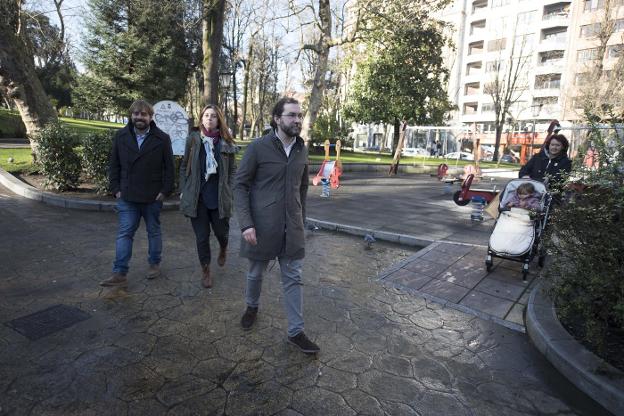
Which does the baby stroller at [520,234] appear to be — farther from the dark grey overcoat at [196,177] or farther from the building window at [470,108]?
the building window at [470,108]

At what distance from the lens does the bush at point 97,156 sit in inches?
320

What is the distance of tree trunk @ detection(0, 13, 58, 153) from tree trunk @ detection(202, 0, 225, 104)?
4185 mm

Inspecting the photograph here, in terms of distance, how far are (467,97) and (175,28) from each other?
46.6 m

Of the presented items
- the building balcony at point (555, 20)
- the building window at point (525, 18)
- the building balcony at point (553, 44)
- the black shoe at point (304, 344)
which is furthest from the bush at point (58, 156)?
the building window at point (525, 18)

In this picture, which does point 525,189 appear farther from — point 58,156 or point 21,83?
point 21,83

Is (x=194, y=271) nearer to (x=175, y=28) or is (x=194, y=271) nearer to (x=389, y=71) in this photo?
(x=175, y=28)

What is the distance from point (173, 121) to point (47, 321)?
6309 mm

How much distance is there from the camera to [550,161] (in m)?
5.61

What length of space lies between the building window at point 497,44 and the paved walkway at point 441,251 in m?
50.1

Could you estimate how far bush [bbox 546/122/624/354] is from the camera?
2875 millimetres

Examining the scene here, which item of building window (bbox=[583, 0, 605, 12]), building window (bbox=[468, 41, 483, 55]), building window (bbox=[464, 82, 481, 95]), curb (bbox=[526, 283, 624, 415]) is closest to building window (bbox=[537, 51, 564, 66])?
building window (bbox=[583, 0, 605, 12])

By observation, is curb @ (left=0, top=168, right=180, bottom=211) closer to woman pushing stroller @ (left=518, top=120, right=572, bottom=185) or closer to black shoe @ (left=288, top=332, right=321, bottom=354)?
black shoe @ (left=288, top=332, right=321, bottom=354)

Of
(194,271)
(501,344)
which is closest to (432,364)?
(501,344)

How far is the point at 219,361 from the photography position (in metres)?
2.97
